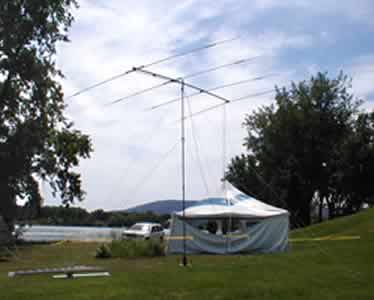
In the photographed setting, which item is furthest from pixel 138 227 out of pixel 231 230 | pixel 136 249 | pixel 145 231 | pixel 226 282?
pixel 226 282

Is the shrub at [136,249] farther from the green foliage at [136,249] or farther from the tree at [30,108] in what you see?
the tree at [30,108]

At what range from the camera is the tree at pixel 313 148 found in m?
58.0

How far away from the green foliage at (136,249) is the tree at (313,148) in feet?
112

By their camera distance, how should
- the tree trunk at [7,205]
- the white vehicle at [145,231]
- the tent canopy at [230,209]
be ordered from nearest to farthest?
1. the tent canopy at [230,209]
2. the tree trunk at [7,205]
3. the white vehicle at [145,231]

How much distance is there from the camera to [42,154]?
37219mm

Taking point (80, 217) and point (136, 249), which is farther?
point (80, 217)

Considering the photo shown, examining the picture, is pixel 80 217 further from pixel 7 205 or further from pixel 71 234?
pixel 7 205

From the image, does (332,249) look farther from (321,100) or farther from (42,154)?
(321,100)

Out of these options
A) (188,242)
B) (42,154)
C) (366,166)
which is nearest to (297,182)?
(366,166)

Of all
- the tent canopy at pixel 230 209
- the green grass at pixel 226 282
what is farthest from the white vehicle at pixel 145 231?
the green grass at pixel 226 282

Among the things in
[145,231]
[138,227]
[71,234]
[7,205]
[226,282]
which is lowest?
[226,282]

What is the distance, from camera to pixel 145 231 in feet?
124

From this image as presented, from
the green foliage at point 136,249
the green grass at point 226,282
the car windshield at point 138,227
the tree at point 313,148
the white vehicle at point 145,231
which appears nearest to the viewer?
the green grass at point 226,282

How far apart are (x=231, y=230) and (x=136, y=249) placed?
15.1 ft
